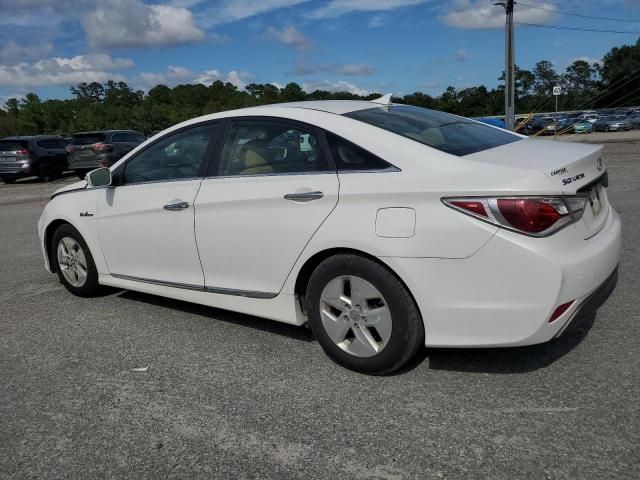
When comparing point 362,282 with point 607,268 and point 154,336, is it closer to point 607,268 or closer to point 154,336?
point 607,268

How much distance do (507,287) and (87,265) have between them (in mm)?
3623

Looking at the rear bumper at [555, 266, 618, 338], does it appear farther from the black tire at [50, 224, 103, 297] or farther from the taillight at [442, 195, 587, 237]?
the black tire at [50, 224, 103, 297]

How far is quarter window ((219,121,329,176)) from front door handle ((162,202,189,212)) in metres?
0.35

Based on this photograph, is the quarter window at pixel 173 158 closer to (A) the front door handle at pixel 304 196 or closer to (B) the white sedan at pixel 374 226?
(B) the white sedan at pixel 374 226

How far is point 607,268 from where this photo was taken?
3.16 meters

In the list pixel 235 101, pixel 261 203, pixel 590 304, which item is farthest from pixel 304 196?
pixel 235 101

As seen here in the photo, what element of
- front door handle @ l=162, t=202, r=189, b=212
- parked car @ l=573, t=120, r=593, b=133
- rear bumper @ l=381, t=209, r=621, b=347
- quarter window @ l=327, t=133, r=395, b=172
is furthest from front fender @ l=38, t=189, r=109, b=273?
parked car @ l=573, t=120, r=593, b=133

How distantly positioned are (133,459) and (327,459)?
90 centimetres

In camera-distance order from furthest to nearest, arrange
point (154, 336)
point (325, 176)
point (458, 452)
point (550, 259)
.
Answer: point (154, 336), point (325, 176), point (550, 259), point (458, 452)

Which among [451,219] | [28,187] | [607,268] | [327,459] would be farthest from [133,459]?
[28,187]

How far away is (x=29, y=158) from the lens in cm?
1967

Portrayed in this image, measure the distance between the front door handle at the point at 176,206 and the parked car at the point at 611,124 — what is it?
143 ft

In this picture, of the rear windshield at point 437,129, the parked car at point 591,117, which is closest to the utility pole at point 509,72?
the parked car at point 591,117

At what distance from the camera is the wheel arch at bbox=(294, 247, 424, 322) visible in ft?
10.2
